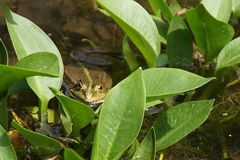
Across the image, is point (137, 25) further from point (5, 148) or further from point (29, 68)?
point (5, 148)

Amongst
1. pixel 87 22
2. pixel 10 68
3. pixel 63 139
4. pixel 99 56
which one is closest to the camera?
pixel 10 68

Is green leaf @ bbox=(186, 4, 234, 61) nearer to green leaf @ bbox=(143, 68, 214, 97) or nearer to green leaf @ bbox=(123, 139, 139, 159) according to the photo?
green leaf @ bbox=(143, 68, 214, 97)

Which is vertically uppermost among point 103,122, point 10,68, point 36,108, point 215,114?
point 10,68

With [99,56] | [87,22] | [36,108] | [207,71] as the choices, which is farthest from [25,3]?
[207,71]

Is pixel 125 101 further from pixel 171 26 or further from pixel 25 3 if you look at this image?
pixel 25 3

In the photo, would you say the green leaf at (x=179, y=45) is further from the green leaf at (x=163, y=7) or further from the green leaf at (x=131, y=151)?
the green leaf at (x=131, y=151)

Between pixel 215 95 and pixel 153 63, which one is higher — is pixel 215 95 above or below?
below

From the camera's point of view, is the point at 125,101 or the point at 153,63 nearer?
the point at 125,101
